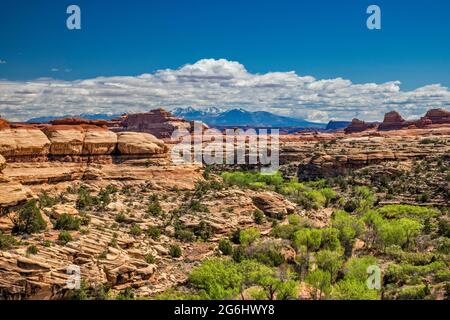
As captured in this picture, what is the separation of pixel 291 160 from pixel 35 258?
87.3m

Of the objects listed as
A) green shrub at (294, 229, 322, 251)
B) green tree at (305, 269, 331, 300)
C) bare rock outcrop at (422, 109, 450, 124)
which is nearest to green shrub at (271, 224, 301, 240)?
green shrub at (294, 229, 322, 251)

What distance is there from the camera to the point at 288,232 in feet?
152

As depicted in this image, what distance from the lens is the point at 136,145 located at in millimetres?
54781

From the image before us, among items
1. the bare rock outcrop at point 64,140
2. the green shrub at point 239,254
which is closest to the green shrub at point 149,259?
the green shrub at point 239,254

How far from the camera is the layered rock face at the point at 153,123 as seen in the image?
170125mm

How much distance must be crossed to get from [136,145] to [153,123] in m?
123

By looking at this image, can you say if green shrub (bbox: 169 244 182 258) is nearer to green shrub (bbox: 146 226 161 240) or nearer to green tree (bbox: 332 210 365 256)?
green shrub (bbox: 146 226 161 240)

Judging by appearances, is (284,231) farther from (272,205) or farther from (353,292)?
(353,292)

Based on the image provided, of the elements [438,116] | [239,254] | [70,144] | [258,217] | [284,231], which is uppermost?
[438,116]

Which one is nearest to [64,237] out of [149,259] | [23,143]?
[149,259]

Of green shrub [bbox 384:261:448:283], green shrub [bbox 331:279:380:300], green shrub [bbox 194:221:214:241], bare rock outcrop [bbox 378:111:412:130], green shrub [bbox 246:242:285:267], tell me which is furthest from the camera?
bare rock outcrop [bbox 378:111:412:130]

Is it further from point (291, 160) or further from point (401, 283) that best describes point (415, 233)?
point (291, 160)

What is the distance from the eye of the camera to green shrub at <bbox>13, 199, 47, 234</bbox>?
3310 centimetres

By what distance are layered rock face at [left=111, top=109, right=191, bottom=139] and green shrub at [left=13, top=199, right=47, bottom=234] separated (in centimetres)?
13331
